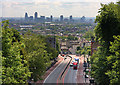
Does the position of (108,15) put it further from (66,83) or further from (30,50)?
(66,83)

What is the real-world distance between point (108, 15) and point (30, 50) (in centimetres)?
1508

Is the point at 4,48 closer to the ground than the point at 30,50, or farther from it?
farther from it

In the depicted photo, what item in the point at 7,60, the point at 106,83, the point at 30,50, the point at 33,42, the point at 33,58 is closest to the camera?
the point at 7,60

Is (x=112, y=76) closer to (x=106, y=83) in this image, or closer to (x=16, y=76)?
(x=106, y=83)

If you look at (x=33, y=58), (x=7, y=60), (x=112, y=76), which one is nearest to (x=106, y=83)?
(x=112, y=76)

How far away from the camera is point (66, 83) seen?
→ 34.8m

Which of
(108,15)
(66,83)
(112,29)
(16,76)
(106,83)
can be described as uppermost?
(108,15)

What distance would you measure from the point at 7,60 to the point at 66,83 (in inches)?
840

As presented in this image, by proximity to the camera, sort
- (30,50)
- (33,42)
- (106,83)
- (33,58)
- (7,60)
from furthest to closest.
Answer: (33,42), (30,50), (33,58), (106,83), (7,60)

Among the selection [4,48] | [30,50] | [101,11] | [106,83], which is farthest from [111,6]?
[30,50]

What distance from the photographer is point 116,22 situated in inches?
712

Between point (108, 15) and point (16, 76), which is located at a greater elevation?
point (108, 15)

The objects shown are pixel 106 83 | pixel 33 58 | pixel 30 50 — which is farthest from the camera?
pixel 30 50

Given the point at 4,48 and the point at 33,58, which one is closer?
the point at 4,48
